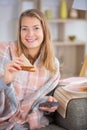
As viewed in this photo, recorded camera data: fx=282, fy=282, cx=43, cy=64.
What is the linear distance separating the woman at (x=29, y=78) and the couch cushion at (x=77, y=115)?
3.5 inches

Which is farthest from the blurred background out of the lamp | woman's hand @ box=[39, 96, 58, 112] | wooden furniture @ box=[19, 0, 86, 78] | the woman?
woman's hand @ box=[39, 96, 58, 112]

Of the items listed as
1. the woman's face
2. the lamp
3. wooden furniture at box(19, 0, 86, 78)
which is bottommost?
wooden furniture at box(19, 0, 86, 78)

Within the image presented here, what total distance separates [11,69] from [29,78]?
0.19 metres

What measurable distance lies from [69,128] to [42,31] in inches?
19.8

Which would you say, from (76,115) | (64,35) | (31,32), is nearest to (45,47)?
(31,32)

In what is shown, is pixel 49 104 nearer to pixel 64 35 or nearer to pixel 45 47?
pixel 45 47

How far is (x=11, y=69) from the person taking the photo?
4.13ft

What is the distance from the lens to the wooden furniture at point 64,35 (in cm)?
326

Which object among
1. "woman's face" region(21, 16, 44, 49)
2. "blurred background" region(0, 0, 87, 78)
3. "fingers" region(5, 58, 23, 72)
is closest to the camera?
"fingers" region(5, 58, 23, 72)

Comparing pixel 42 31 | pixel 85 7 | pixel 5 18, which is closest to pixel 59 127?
pixel 42 31

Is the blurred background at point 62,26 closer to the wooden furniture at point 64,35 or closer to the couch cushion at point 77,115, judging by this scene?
the wooden furniture at point 64,35

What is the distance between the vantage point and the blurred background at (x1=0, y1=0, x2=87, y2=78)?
3225 millimetres

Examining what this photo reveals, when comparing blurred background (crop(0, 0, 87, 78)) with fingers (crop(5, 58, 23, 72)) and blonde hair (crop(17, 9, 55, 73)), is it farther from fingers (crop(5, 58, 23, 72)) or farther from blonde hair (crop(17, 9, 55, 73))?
fingers (crop(5, 58, 23, 72))

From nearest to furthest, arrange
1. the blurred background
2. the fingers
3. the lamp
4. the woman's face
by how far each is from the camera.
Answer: the fingers
the woman's face
the lamp
the blurred background
